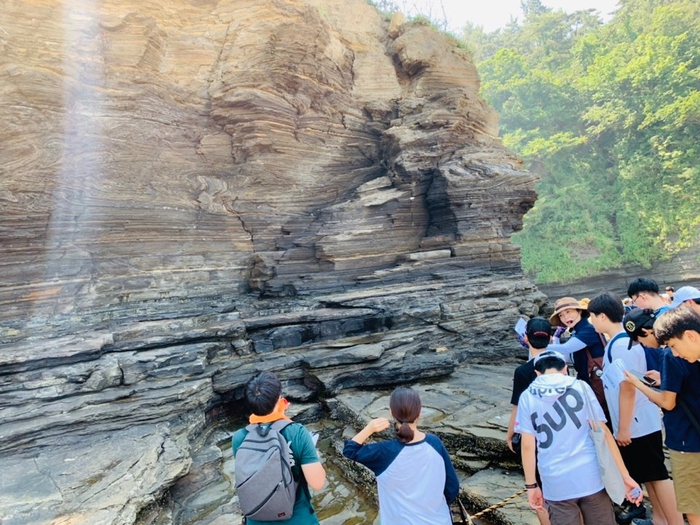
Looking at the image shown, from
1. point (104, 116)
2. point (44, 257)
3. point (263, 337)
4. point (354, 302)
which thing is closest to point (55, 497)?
point (263, 337)

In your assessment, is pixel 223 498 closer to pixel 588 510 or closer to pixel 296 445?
pixel 296 445

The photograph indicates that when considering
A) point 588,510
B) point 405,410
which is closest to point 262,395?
point 405,410

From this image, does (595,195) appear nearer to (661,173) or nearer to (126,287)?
(661,173)

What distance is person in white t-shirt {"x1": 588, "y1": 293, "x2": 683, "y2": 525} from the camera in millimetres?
3145

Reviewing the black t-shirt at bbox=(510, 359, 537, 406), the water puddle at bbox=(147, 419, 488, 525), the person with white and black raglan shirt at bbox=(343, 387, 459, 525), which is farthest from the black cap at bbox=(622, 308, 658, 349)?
the water puddle at bbox=(147, 419, 488, 525)

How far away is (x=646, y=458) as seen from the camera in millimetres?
3232

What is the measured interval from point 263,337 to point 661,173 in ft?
84.8

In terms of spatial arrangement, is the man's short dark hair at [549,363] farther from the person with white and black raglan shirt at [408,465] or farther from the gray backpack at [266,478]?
the gray backpack at [266,478]

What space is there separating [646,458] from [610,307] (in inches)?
48.1

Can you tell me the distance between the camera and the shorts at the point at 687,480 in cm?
268

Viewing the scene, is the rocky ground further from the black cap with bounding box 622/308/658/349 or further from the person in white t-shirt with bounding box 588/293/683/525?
the black cap with bounding box 622/308/658/349

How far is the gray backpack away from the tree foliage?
81.9ft

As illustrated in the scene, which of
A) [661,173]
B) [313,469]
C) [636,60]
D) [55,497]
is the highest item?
[636,60]

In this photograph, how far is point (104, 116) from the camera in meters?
8.17
